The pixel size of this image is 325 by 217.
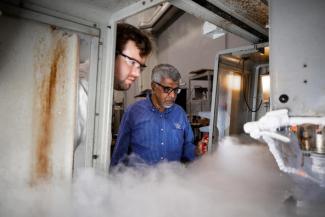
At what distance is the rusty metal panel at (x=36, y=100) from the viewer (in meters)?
0.92

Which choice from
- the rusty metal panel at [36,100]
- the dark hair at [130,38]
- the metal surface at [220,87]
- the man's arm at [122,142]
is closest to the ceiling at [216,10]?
the rusty metal panel at [36,100]

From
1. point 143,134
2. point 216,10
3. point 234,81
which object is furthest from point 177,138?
point 216,10

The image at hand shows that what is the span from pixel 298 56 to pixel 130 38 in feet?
3.23

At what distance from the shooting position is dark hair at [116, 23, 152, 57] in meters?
1.51

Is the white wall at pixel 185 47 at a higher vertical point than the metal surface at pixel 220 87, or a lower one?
higher

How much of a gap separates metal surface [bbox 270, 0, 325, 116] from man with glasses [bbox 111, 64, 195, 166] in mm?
1290

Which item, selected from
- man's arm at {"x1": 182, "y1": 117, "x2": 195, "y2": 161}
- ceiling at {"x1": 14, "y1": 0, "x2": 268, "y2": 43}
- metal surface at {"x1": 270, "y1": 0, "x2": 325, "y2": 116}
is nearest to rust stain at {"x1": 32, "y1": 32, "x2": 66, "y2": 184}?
ceiling at {"x1": 14, "y1": 0, "x2": 268, "y2": 43}

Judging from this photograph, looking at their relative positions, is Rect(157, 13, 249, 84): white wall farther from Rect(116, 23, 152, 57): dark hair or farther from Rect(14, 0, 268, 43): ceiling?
Rect(116, 23, 152, 57): dark hair

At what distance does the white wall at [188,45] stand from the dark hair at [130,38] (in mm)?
2663

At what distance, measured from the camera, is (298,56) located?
86cm

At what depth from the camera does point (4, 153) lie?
0.92 meters

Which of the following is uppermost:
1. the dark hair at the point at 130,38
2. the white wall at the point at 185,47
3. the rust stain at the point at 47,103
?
the white wall at the point at 185,47

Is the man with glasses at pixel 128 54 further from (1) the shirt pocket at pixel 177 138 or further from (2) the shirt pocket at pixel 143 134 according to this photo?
(1) the shirt pocket at pixel 177 138

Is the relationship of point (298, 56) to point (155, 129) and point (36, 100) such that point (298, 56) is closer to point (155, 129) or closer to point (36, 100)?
point (36, 100)
